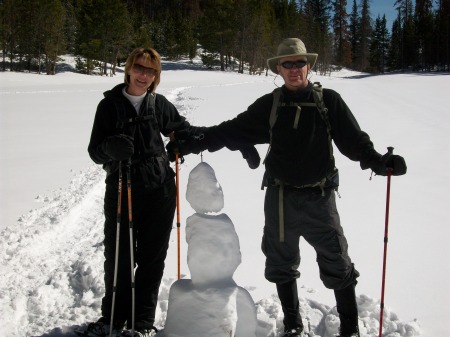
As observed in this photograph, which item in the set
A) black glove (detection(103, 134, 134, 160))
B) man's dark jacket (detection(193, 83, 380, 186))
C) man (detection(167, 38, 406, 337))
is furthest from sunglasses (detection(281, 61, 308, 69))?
black glove (detection(103, 134, 134, 160))

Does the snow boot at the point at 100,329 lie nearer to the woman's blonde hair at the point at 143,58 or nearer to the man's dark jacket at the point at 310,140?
the man's dark jacket at the point at 310,140

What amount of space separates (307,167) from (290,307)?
972mm

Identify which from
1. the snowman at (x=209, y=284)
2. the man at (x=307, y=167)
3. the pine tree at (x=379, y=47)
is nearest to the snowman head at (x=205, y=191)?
the snowman at (x=209, y=284)

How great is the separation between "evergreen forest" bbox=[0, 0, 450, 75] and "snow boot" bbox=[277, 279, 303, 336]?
26753mm

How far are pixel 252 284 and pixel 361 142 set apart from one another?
5.62 ft

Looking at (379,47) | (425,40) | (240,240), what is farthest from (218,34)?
(240,240)

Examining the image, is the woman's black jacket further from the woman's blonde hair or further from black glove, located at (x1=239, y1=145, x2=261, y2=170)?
black glove, located at (x1=239, y1=145, x2=261, y2=170)

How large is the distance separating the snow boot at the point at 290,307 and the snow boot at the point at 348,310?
27 centimetres

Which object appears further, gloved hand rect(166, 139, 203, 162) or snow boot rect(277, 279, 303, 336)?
gloved hand rect(166, 139, 203, 162)

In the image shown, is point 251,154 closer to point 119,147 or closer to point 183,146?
point 183,146

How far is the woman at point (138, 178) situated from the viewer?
2.63 meters

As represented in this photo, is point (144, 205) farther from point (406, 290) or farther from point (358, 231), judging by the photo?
point (358, 231)

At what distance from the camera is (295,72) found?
2592 millimetres

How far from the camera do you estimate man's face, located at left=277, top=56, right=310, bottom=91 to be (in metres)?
2.59
